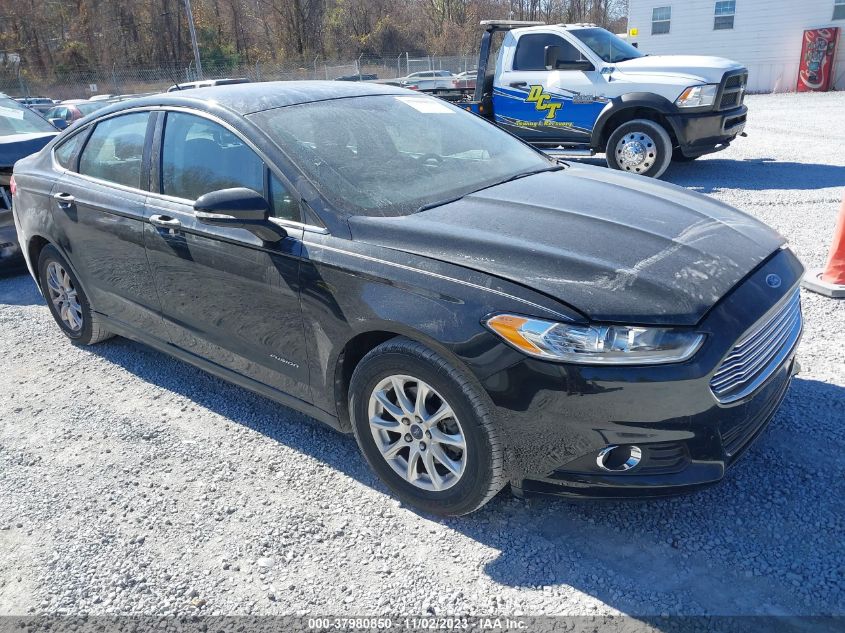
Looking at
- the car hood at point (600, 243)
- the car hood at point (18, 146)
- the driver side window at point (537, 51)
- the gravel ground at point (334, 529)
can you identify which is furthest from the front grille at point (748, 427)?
the driver side window at point (537, 51)

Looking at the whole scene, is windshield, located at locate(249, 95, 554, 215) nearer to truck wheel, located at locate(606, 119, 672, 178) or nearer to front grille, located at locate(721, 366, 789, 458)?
front grille, located at locate(721, 366, 789, 458)

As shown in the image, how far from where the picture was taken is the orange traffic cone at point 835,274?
4.64 metres

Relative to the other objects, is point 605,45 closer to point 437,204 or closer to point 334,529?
point 437,204

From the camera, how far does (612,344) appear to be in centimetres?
227

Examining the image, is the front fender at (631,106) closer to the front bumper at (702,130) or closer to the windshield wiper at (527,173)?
Result: the front bumper at (702,130)

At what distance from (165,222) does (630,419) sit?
8.26 ft

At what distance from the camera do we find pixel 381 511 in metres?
2.88

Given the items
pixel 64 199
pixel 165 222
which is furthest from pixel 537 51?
pixel 165 222

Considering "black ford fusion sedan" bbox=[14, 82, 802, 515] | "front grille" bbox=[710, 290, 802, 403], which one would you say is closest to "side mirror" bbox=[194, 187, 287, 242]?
"black ford fusion sedan" bbox=[14, 82, 802, 515]

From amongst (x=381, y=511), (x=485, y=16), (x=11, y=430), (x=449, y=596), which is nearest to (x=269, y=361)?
(x=381, y=511)

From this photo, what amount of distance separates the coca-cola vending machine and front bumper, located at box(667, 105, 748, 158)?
17.7 metres

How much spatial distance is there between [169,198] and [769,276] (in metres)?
2.92

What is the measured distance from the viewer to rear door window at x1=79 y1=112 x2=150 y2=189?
3.74m

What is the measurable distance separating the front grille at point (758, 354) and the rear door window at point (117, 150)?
123 inches
